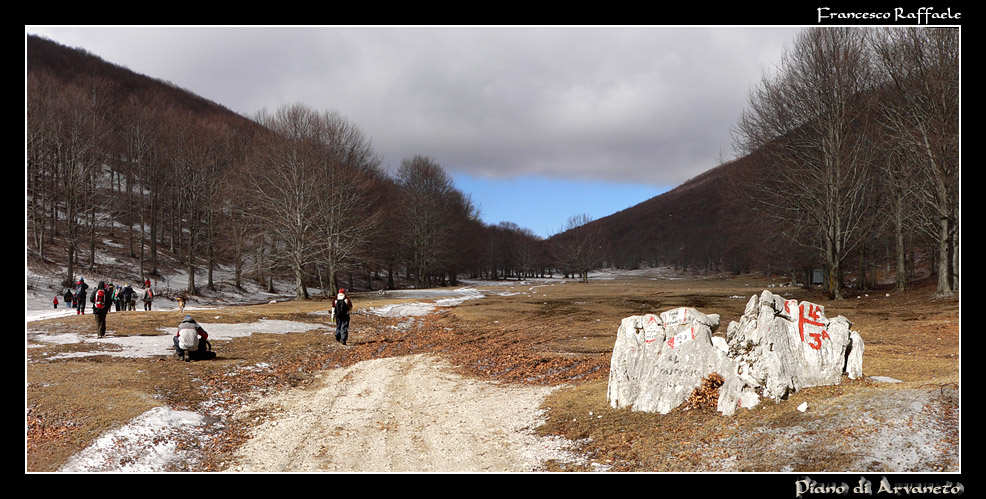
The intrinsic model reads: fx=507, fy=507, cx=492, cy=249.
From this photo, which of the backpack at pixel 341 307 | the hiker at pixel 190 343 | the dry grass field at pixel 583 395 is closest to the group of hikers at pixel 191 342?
the hiker at pixel 190 343

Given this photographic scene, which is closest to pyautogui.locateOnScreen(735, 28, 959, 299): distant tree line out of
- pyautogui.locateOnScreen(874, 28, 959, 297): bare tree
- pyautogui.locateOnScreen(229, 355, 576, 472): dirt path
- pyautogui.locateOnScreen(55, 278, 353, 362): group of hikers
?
pyautogui.locateOnScreen(874, 28, 959, 297): bare tree

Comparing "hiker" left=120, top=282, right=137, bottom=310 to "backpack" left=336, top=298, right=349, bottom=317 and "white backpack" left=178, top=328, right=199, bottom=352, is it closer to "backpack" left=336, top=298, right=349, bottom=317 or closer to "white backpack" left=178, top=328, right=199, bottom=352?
"backpack" left=336, top=298, right=349, bottom=317

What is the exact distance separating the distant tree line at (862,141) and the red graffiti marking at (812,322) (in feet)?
67.6

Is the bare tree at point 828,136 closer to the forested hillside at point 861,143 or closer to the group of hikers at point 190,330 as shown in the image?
the forested hillside at point 861,143

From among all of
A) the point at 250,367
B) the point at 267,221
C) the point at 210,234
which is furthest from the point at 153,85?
the point at 250,367

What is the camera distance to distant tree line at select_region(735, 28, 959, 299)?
23.7 metres

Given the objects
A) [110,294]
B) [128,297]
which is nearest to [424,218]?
[128,297]

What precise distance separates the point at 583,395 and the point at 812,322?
169 inches

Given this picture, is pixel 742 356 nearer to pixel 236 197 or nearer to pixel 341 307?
pixel 341 307

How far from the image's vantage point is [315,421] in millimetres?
9383

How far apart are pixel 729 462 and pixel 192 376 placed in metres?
12.0

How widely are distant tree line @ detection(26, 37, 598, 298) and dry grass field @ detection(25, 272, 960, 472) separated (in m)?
17.7

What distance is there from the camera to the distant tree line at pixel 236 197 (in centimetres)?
3722

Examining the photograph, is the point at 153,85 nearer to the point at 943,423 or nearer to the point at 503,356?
the point at 503,356
